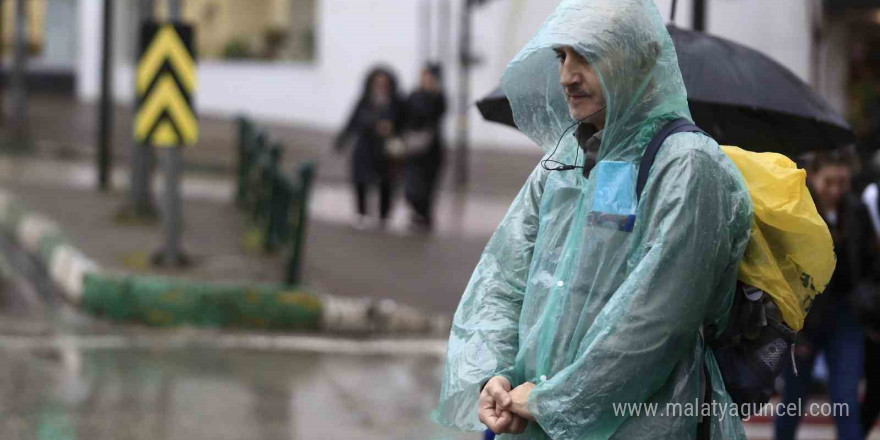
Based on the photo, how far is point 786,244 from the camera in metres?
3.01

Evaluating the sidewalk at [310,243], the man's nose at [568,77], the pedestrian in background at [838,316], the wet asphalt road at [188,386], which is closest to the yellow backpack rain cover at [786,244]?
the man's nose at [568,77]

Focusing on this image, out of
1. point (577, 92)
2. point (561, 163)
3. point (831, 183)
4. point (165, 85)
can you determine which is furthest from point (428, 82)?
point (577, 92)

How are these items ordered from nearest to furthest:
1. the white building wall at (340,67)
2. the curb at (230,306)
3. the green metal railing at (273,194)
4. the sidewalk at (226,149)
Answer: the curb at (230,306) < the green metal railing at (273,194) < the sidewalk at (226,149) < the white building wall at (340,67)

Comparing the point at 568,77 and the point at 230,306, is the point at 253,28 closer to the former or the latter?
the point at 230,306

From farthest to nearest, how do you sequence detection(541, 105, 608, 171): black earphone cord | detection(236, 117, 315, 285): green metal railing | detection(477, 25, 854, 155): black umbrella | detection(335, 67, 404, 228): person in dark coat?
detection(335, 67, 404, 228): person in dark coat → detection(236, 117, 315, 285): green metal railing → detection(477, 25, 854, 155): black umbrella → detection(541, 105, 608, 171): black earphone cord

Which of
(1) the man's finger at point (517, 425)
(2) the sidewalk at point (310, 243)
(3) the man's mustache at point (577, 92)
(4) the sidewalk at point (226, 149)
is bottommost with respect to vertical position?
(4) the sidewalk at point (226, 149)

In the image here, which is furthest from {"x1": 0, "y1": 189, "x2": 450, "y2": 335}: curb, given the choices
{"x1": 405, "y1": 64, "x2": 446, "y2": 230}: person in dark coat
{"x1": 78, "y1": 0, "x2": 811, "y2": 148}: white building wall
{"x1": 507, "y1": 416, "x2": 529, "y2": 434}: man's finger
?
{"x1": 78, "y1": 0, "x2": 811, "y2": 148}: white building wall

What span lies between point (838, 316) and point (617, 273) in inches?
128

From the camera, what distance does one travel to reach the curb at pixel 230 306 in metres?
9.38

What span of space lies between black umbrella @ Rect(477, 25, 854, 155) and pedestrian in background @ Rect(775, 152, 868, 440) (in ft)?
2.99

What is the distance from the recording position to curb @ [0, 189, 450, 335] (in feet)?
30.8

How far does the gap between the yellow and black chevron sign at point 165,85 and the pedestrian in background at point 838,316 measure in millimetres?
5649

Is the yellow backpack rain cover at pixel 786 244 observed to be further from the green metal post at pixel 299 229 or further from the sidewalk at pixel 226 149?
the sidewalk at pixel 226 149

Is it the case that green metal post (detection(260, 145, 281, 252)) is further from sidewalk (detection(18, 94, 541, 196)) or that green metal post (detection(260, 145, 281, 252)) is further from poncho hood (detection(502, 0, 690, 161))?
poncho hood (detection(502, 0, 690, 161))
